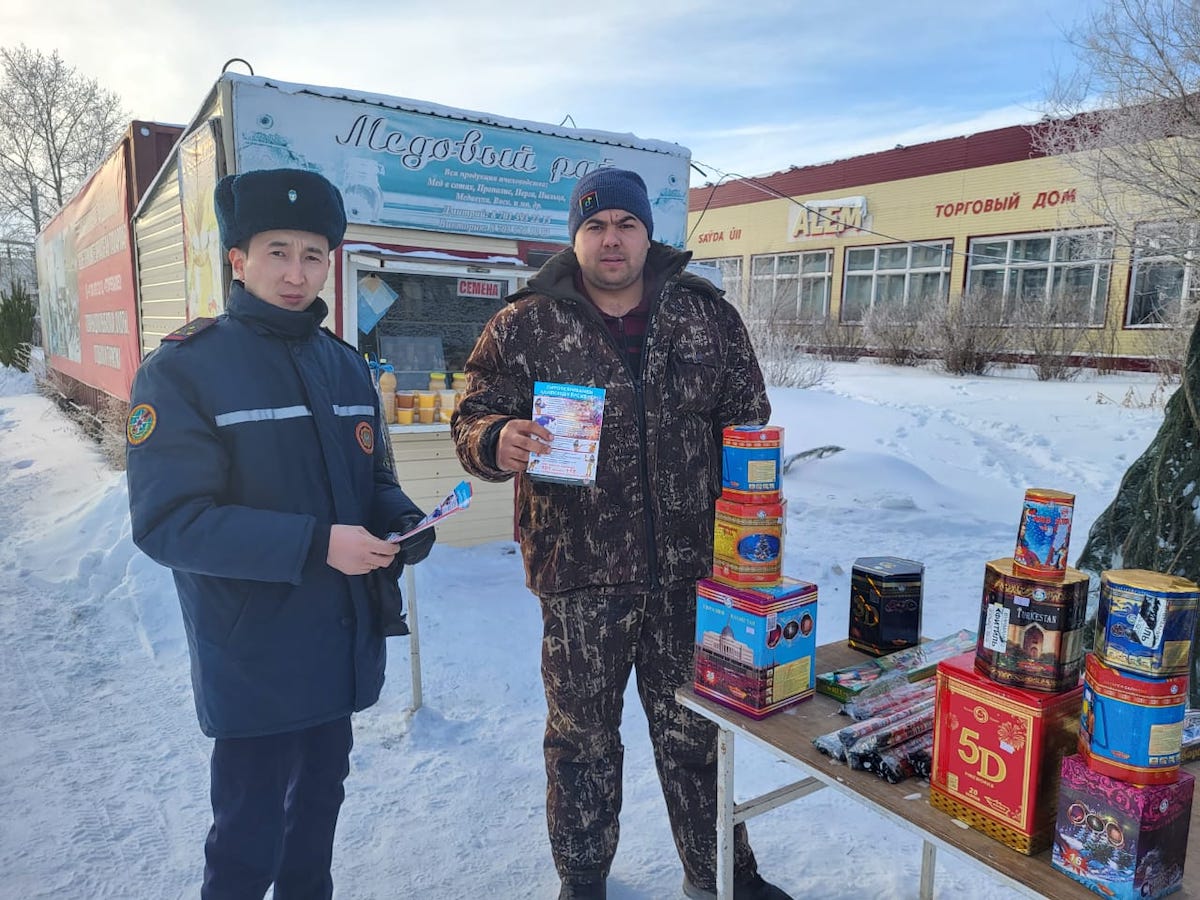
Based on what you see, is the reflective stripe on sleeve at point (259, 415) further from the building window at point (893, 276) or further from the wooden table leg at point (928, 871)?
the building window at point (893, 276)

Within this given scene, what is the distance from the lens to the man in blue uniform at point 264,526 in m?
1.71

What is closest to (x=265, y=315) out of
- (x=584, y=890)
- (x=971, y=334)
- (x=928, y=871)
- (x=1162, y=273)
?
(x=584, y=890)

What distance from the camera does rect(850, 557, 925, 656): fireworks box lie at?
2.11 m

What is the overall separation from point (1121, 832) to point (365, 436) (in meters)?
1.75

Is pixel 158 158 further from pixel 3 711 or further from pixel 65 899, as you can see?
pixel 65 899

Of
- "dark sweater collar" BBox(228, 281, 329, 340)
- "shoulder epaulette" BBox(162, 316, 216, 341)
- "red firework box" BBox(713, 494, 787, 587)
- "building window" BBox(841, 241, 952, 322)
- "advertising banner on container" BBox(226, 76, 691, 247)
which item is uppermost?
"building window" BBox(841, 241, 952, 322)

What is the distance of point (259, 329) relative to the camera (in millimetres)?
1906

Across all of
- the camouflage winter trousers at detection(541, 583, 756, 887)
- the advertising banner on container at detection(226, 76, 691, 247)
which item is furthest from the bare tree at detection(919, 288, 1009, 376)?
the camouflage winter trousers at detection(541, 583, 756, 887)

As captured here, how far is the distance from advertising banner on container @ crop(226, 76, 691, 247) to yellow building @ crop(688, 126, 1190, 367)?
840 centimetres

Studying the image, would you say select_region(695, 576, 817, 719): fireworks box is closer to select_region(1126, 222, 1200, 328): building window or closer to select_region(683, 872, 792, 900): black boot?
select_region(683, 872, 792, 900): black boot

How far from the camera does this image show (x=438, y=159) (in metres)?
5.25

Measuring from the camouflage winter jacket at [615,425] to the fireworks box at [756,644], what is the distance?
39 cm

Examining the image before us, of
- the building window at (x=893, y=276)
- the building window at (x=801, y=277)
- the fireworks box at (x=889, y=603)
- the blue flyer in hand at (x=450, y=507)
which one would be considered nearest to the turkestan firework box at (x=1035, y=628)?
the fireworks box at (x=889, y=603)

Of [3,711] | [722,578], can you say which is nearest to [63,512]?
[3,711]
